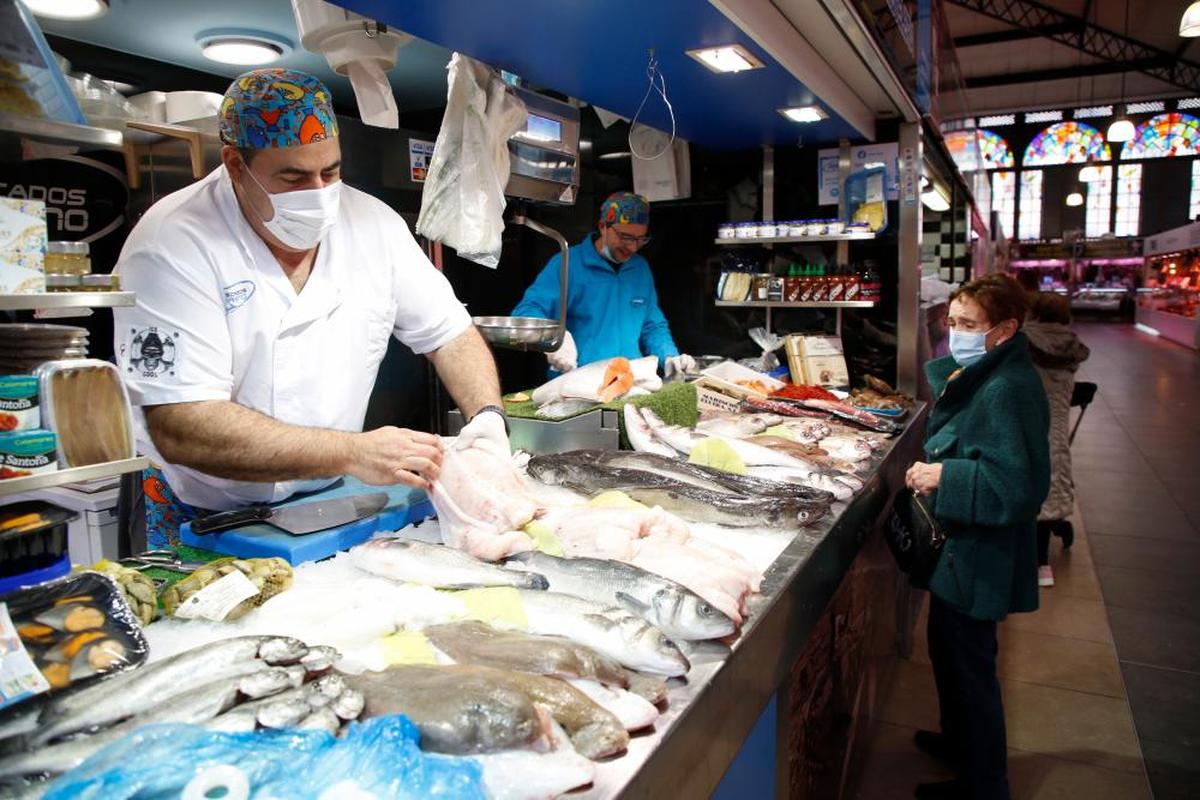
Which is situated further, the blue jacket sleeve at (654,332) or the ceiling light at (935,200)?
the ceiling light at (935,200)

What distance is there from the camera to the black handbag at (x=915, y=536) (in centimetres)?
298

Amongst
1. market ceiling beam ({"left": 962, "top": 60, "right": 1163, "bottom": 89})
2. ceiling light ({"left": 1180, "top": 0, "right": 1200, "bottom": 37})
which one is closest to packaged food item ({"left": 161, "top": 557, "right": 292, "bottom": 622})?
ceiling light ({"left": 1180, "top": 0, "right": 1200, "bottom": 37})

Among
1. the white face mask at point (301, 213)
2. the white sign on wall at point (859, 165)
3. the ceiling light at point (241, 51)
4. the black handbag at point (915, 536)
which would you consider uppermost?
the ceiling light at point (241, 51)

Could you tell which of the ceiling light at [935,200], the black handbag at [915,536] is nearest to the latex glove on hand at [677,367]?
the black handbag at [915,536]

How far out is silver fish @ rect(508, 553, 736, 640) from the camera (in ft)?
4.81

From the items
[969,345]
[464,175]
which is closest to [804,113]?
[969,345]

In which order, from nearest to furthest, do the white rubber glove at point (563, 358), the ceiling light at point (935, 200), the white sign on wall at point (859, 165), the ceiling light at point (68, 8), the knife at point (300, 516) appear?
the knife at point (300, 516) < the ceiling light at point (68, 8) < the white rubber glove at point (563, 358) < the white sign on wall at point (859, 165) < the ceiling light at point (935, 200)

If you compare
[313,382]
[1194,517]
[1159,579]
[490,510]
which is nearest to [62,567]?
[490,510]

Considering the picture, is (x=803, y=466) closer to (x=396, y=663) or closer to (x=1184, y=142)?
(x=396, y=663)

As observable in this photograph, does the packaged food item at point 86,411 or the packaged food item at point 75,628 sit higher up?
the packaged food item at point 86,411

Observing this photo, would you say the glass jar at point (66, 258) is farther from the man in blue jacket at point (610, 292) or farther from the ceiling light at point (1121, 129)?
the ceiling light at point (1121, 129)

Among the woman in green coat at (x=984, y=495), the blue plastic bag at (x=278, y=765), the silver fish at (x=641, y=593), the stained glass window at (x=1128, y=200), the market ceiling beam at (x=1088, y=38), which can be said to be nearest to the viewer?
the blue plastic bag at (x=278, y=765)

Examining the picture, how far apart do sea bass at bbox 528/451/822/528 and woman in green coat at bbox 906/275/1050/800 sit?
858mm

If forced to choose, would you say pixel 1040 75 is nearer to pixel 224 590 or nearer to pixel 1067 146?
pixel 1067 146
